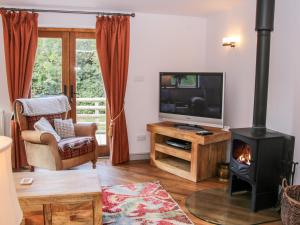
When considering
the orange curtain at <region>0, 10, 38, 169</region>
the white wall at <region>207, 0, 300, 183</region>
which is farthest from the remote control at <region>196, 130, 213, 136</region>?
the orange curtain at <region>0, 10, 38, 169</region>

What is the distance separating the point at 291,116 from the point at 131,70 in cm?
237

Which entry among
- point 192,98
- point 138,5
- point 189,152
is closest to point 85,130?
point 189,152

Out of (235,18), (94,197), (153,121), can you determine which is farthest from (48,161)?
(235,18)

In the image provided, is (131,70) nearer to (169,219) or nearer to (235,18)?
(235,18)

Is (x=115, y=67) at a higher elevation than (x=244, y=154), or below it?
higher

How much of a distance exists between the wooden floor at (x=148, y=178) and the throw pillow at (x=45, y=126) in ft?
2.48

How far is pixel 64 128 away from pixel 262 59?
8.33 feet

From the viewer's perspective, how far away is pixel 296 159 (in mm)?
3072

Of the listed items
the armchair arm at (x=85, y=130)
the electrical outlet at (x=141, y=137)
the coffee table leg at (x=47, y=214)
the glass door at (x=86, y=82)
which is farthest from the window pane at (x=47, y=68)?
the coffee table leg at (x=47, y=214)

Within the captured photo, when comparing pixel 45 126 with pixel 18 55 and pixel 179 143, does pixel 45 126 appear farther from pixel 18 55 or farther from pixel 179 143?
pixel 179 143

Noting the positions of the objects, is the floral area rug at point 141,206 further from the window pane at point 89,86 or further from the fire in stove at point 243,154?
the window pane at point 89,86

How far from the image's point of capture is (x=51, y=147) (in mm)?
3521

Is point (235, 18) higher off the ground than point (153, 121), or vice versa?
point (235, 18)

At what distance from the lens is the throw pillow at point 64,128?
4.04 meters
